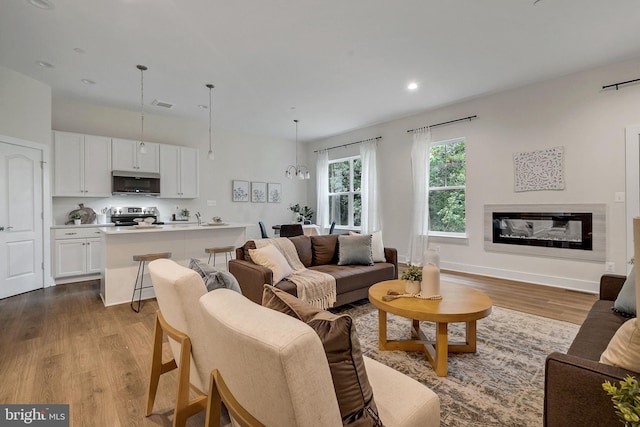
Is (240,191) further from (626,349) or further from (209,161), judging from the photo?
(626,349)

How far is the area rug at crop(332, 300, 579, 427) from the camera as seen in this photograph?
1.76 meters

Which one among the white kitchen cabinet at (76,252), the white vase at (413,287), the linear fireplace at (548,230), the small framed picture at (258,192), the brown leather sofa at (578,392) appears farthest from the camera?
the small framed picture at (258,192)

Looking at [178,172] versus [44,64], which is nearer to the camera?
[44,64]

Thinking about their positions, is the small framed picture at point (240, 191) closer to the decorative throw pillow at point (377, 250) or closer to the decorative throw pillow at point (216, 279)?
Result: the decorative throw pillow at point (377, 250)

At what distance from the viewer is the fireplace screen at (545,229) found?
13.7ft

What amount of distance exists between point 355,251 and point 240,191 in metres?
4.34

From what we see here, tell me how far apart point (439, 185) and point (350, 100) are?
93.2 inches

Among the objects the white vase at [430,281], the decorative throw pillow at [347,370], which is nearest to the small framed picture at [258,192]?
the white vase at [430,281]

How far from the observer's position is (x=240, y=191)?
24.0 feet

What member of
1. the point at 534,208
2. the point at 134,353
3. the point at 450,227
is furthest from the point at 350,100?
the point at 134,353

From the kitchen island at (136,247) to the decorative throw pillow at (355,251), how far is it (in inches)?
76.0

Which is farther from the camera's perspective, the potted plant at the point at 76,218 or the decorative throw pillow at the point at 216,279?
the potted plant at the point at 76,218

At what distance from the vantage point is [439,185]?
5801 mm

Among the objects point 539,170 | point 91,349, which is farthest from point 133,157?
point 539,170
